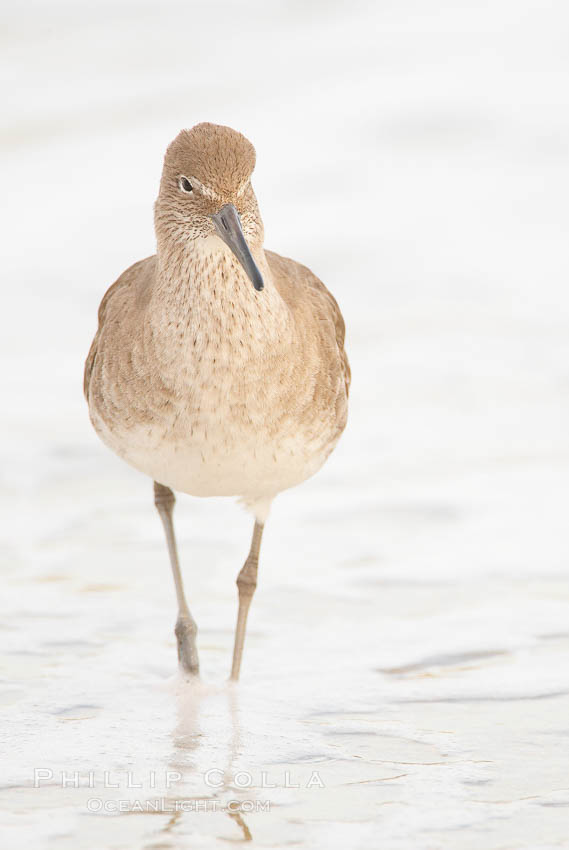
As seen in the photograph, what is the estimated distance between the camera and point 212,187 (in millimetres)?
5008

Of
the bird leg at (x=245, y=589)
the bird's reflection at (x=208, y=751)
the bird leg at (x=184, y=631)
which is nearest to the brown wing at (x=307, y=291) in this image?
the bird leg at (x=245, y=589)

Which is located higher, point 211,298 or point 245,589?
point 211,298

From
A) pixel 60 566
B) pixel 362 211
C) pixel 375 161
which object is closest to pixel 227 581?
pixel 60 566

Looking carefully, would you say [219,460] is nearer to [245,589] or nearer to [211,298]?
[211,298]

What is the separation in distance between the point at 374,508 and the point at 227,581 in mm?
1270

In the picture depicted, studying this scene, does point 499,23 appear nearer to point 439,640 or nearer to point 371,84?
point 371,84

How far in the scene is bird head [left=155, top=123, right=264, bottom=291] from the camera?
499cm

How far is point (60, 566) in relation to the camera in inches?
279

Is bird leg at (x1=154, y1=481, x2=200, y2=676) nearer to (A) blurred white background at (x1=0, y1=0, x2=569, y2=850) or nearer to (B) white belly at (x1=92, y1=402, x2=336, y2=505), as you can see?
(A) blurred white background at (x1=0, y1=0, x2=569, y2=850)

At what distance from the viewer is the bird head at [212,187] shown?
4992mm

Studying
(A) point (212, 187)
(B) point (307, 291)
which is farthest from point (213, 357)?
(B) point (307, 291)

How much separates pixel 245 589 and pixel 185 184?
75.3 inches

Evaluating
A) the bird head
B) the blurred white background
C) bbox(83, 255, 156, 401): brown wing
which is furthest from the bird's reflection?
the bird head

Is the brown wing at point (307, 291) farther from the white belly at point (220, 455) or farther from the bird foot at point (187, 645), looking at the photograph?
the bird foot at point (187, 645)
